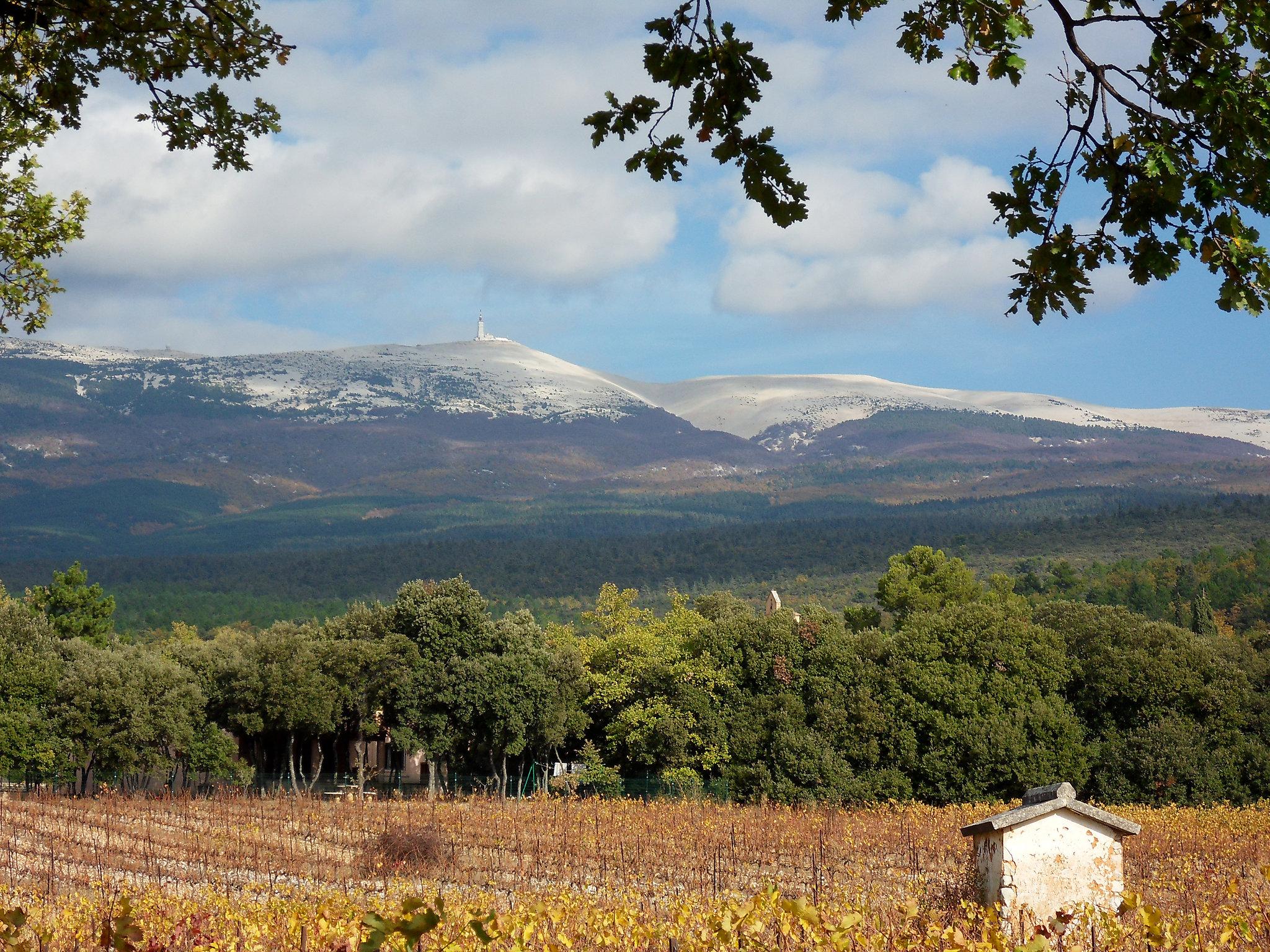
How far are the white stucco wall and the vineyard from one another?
1.86ft

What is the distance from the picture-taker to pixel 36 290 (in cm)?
1251

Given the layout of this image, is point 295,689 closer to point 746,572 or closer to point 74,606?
point 74,606

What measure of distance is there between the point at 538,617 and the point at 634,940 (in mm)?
117612

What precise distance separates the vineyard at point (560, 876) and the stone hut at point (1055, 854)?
58 cm

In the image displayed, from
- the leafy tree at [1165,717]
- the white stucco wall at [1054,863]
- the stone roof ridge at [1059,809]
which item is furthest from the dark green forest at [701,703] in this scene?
the stone roof ridge at [1059,809]

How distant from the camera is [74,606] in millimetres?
58625

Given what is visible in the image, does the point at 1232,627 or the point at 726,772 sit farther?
the point at 1232,627

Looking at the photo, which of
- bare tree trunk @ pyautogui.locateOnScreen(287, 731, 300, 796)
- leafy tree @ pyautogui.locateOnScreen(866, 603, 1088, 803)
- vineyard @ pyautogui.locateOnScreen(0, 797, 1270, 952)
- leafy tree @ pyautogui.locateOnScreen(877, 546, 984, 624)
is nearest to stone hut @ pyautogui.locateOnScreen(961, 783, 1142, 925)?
vineyard @ pyautogui.locateOnScreen(0, 797, 1270, 952)

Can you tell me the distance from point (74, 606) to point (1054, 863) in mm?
54977

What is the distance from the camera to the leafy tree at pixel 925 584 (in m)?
60.5

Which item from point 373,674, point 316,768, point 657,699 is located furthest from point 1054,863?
point 316,768

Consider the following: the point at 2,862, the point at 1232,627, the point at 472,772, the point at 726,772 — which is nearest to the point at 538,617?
the point at 1232,627

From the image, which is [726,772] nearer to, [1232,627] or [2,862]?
[2,862]

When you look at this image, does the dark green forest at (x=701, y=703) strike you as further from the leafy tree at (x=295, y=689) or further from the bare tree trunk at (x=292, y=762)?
the bare tree trunk at (x=292, y=762)
